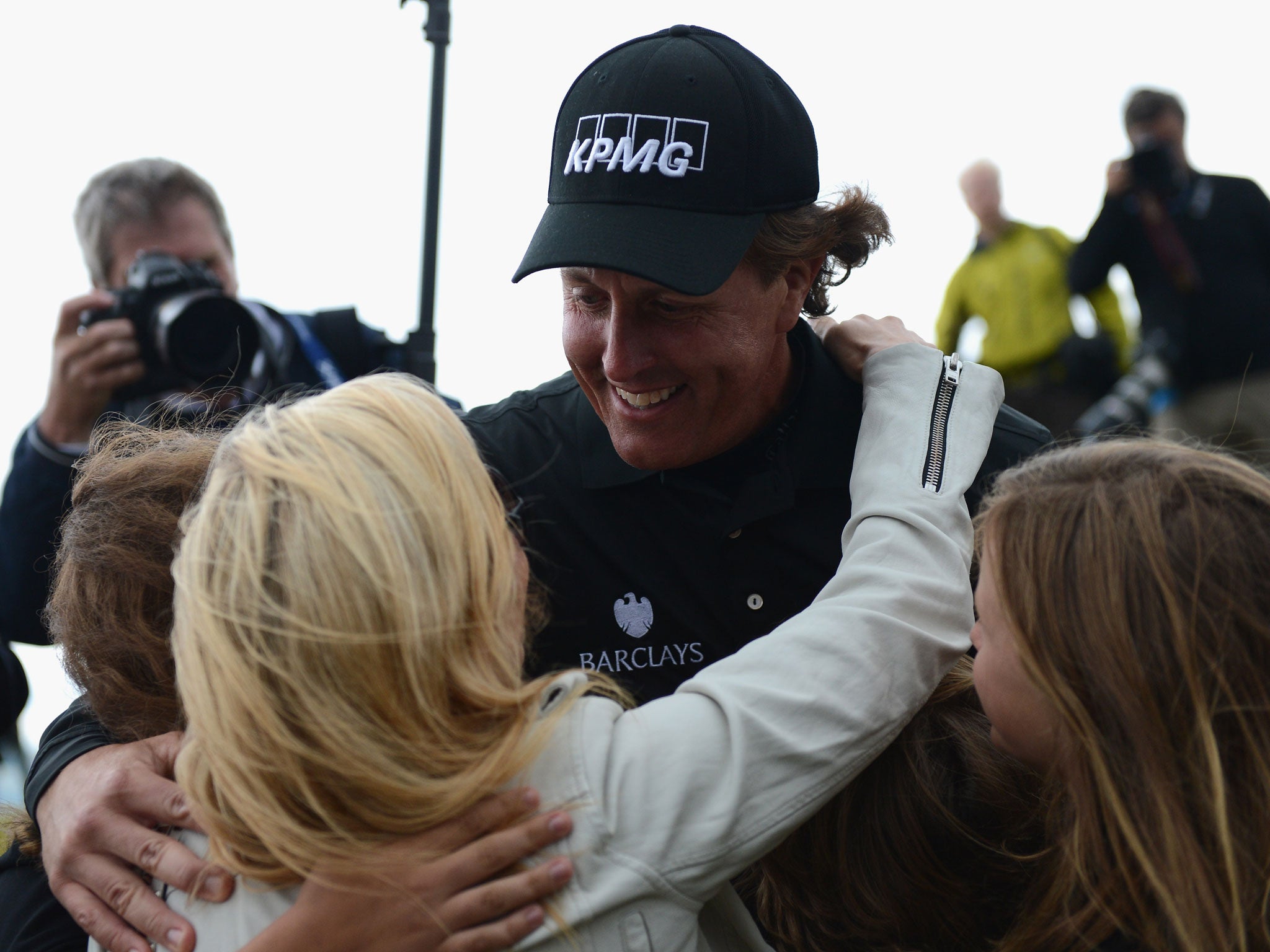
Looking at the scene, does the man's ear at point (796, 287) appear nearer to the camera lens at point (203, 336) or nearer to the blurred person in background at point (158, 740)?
the blurred person in background at point (158, 740)

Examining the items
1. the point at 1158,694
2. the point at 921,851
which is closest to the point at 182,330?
the point at 921,851

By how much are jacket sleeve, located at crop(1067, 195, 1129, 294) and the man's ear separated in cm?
285

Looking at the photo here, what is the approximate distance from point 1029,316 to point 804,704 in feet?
13.8

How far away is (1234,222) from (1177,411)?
69 cm

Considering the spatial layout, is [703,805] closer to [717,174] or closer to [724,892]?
[724,892]

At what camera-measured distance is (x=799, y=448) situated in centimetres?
194

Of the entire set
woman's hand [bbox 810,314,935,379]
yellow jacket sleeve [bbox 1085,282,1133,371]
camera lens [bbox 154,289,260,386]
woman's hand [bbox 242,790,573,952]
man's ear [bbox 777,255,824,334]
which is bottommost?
yellow jacket sleeve [bbox 1085,282,1133,371]

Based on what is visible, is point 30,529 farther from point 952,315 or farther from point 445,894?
point 952,315

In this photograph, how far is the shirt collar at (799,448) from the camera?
6.32 ft

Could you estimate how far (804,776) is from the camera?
130 centimetres

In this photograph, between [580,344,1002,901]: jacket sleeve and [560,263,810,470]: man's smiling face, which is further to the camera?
[560,263,810,470]: man's smiling face

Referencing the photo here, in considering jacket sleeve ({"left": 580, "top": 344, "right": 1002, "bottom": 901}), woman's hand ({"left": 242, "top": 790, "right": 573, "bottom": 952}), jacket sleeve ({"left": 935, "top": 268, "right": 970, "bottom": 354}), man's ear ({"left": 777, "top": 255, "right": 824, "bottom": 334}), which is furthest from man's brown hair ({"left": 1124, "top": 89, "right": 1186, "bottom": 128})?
woman's hand ({"left": 242, "top": 790, "right": 573, "bottom": 952})

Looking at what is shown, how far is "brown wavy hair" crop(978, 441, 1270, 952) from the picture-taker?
3.85ft

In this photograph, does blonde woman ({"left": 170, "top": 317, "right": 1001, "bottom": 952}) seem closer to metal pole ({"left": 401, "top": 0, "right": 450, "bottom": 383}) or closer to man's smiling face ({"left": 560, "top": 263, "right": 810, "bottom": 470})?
man's smiling face ({"left": 560, "top": 263, "right": 810, "bottom": 470})
